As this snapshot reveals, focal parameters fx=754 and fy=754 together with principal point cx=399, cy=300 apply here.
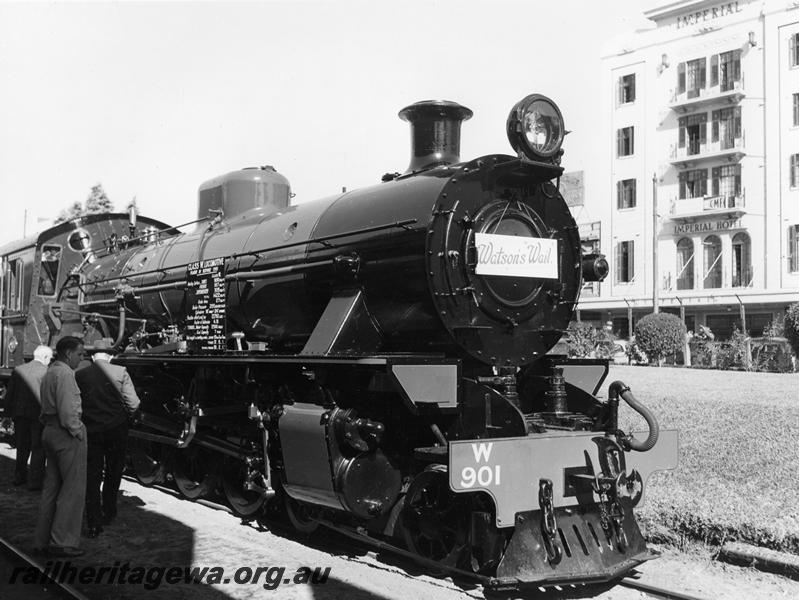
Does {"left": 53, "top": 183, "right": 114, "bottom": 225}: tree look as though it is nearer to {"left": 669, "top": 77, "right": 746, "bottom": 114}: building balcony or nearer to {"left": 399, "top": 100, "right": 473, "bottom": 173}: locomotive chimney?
{"left": 669, "top": 77, "right": 746, "bottom": 114}: building balcony

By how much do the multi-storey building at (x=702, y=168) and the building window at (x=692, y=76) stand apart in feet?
0.14

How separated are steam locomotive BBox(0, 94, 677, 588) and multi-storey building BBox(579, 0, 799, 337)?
25588 mm

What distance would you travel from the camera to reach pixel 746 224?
29875mm

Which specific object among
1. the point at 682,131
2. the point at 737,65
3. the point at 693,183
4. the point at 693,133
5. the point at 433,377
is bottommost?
the point at 433,377

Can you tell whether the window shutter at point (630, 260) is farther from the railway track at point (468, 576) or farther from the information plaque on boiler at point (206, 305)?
the railway track at point (468, 576)

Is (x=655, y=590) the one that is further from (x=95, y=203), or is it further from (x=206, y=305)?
(x=95, y=203)

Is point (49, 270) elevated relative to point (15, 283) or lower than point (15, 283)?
elevated

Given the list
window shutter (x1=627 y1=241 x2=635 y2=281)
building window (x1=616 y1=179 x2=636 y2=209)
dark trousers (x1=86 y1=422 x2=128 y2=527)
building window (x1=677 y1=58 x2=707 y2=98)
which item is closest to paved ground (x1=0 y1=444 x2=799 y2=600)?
dark trousers (x1=86 y1=422 x2=128 y2=527)

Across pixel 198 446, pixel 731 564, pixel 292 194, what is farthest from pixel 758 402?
pixel 198 446

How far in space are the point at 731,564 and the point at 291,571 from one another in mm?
3304

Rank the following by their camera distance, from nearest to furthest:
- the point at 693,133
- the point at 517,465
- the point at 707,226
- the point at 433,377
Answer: the point at 517,465 < the point at 433,377 < the point at 707,226 < the point at 693,133

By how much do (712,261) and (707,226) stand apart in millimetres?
1463

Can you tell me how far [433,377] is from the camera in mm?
5074

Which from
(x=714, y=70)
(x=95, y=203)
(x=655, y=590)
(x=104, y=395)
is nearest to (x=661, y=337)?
(x=714, y=70)
